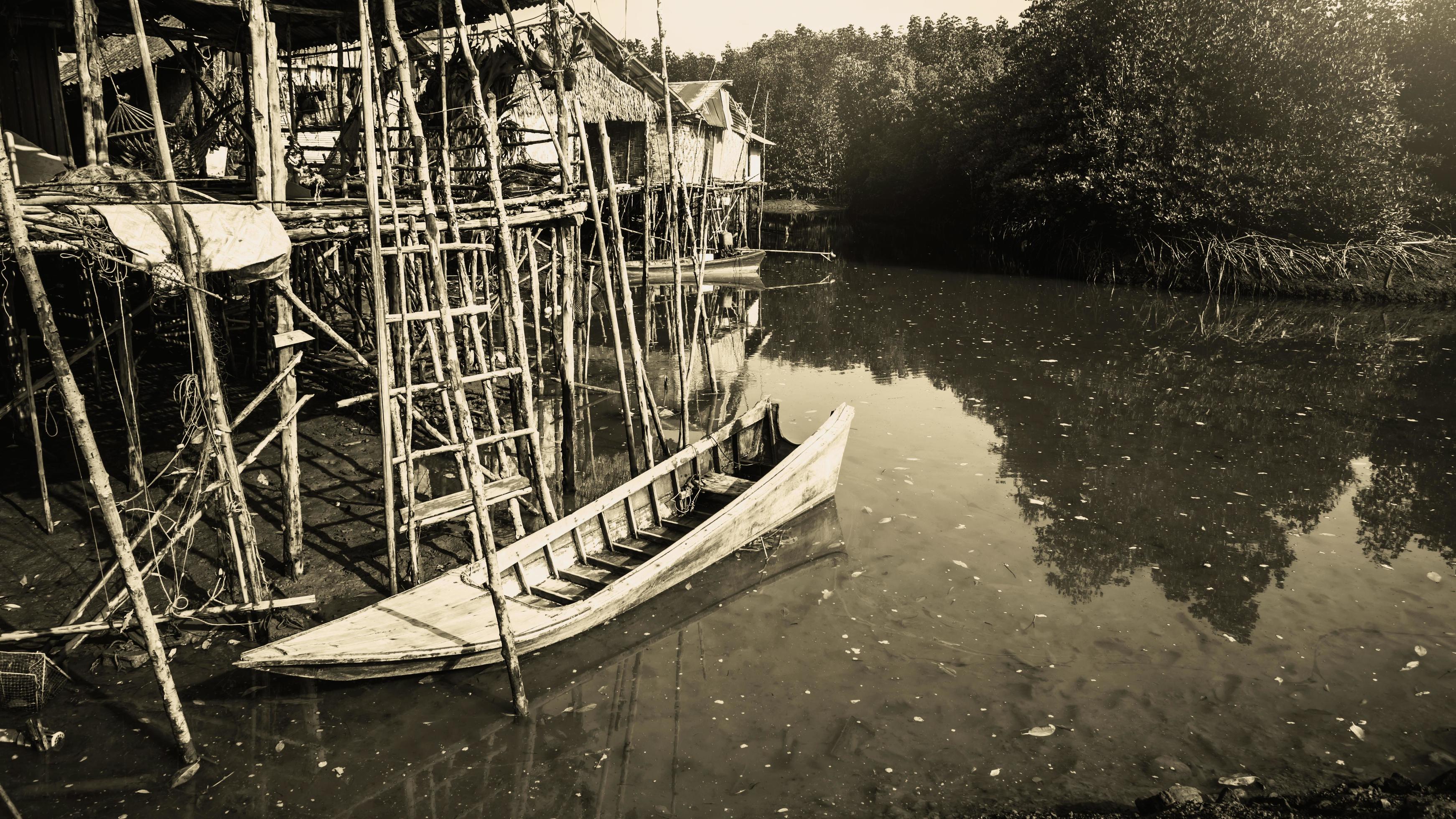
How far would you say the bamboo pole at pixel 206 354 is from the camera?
491 cm

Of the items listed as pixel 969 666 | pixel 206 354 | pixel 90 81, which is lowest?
pixel 969 666

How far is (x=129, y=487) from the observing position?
677 cm

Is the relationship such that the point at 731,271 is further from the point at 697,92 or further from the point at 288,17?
the point at 288,17

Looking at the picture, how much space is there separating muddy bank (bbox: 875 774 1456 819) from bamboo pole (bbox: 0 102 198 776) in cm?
378

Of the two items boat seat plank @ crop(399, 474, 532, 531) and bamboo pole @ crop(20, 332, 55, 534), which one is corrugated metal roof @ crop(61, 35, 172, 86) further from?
boat seat plank @ crop(399, 474, 532, 531)

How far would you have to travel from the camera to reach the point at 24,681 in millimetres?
4953

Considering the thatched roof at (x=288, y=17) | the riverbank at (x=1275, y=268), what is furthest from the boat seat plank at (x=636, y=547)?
the riverbank at (x=1275, y=268)

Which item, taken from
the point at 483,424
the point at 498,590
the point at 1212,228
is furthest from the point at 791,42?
the point at 498,590

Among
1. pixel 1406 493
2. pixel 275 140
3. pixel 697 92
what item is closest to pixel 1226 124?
pixel 697 92

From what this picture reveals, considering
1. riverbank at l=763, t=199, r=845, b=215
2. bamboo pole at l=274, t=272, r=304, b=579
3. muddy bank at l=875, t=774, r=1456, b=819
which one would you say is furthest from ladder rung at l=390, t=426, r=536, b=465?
riverbank at l=763, t=199, r=845, b=215

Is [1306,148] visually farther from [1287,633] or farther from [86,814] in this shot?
[86,814]

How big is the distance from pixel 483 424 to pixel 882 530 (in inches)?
176

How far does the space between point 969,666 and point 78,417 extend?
5323mm

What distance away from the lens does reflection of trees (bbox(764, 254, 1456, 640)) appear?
788cm
